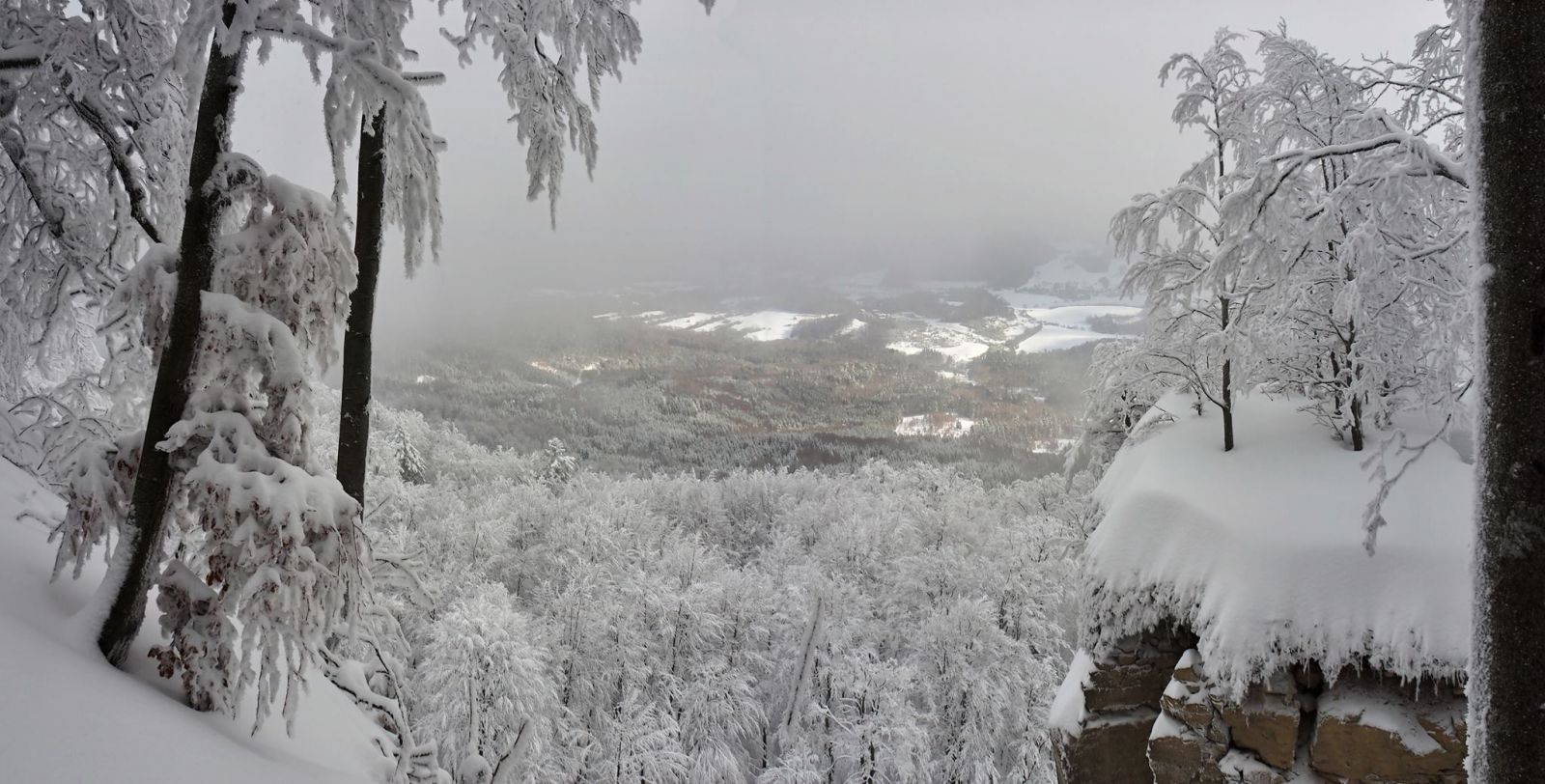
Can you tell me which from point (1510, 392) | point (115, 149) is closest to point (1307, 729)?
point (1510, 392)

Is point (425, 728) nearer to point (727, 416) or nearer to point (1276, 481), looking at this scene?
point (1276, 481)

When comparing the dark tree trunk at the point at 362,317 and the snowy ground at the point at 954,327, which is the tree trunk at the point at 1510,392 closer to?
the dark tree trunk at the point at 362,317

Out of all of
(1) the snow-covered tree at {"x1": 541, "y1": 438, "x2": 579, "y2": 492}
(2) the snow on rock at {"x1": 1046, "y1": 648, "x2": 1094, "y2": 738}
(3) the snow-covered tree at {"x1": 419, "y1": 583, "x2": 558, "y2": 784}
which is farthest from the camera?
(1) the snow-covered tree at {"x1": 541, "y1": 438, "x2": 579, "y2": 492}

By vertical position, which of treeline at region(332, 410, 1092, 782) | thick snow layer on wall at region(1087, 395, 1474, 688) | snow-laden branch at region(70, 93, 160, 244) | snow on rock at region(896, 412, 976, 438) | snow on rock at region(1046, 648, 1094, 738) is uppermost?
snow-laden branch at region(70, 93, 160, 244)

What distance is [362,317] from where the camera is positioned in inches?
157

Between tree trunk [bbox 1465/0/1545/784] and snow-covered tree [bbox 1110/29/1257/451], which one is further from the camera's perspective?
snow-covered tree [bbox 1110/29/1257/451]

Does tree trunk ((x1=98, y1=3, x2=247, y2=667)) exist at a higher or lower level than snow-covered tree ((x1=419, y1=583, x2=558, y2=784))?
higher

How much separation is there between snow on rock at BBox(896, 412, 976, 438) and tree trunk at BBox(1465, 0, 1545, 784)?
7473 cm

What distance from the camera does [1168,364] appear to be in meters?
8.94

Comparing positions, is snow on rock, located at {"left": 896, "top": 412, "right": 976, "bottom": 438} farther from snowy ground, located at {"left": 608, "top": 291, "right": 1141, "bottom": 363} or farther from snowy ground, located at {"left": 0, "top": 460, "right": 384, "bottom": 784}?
snowy ground, located at {"left": 0, "top": 460, "right": 384, "bottom": 784}

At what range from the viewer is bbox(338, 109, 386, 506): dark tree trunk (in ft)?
12.8

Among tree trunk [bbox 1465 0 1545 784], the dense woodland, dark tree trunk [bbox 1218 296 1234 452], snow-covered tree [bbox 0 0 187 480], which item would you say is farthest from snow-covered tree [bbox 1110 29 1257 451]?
the dense woodland

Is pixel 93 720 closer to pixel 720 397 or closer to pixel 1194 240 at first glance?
pixel 1194 240

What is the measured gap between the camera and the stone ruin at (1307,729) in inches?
205
